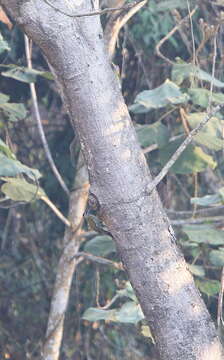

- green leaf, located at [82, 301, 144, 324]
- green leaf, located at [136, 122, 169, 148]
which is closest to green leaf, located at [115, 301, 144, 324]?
green leaf, located at [82, 301, 144, 324]

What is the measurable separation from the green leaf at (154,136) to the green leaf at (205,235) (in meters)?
0.29

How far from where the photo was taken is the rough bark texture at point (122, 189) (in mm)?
1009

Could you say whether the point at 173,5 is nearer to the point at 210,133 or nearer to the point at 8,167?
the point at 210,133

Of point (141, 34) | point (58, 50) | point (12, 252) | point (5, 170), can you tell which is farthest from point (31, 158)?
point (58, 50)

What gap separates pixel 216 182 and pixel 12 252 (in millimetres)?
A: 868

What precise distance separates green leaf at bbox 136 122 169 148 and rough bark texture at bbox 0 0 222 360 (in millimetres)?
830

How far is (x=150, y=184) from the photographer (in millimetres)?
1040

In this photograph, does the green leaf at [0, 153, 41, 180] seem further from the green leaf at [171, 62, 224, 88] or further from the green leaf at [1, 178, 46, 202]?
the green leaf at [171, 62, 224, 88]

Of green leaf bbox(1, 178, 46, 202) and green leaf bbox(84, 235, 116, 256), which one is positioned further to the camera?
green leaf bbox(84, 235, 116, 256)

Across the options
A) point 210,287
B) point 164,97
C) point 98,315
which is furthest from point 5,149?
point 210,287

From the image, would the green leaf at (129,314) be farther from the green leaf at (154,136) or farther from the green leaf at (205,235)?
the green leaf at (154,136)

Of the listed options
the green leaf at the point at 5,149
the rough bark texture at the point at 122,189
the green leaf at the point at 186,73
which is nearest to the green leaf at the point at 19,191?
the green leaf at the point at 5,149

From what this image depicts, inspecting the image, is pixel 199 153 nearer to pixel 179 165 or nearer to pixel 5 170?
pixel 179 165

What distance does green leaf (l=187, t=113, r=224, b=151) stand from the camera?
173cm
